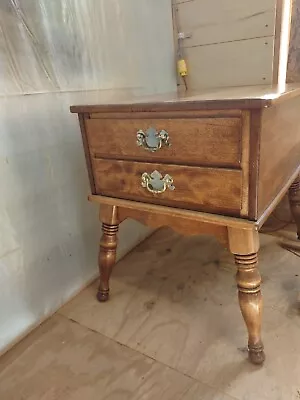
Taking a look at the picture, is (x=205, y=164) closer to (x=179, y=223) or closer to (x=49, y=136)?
(x=179, y=223)

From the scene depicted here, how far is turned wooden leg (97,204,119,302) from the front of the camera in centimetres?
82

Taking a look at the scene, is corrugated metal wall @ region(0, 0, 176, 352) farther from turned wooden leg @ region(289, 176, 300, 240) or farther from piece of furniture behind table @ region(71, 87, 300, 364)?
turned wooden leg @ region(289, 176, 300, 240)

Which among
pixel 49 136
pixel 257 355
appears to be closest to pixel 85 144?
pixel 49 136

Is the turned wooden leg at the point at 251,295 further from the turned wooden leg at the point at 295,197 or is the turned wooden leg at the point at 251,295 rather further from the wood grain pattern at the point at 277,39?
the wood grain pattern at the point at 277,39

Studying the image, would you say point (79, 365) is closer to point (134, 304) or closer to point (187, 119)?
point (134, 304)

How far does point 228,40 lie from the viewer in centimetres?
111

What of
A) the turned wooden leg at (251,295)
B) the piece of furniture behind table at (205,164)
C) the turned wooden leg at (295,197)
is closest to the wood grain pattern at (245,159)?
the piece of furniture behind table at (205,164)

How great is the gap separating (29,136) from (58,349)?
51 centimetres

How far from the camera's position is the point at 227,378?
0.68 metres

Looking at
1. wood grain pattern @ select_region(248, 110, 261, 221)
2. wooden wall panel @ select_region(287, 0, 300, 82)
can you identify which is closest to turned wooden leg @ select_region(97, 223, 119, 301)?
wood grain pattern @ select_region(248, 110, 261, 221)

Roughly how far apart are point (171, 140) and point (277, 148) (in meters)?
0.22

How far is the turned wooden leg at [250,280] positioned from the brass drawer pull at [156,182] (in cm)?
15

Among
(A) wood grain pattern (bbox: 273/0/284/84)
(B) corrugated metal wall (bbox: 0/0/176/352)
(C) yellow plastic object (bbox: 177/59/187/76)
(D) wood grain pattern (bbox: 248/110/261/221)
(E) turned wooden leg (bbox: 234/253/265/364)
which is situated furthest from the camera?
(C) yellow plastic object (bbox: 177/59/187/76)

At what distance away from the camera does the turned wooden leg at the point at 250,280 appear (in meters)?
0.65
